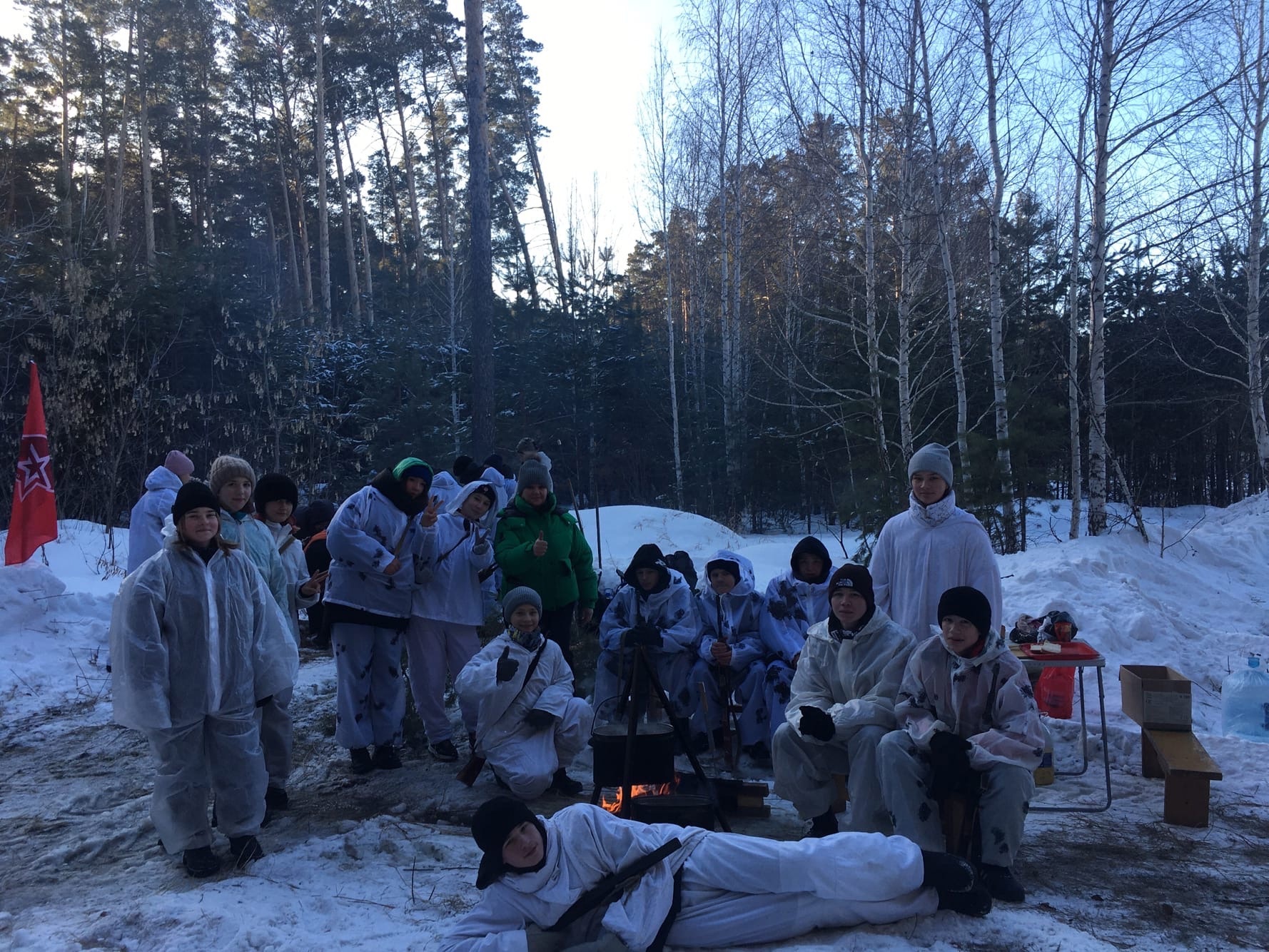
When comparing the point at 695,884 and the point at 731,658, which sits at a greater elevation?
the point at 731,658

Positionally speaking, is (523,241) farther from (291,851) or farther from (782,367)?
(291,851)

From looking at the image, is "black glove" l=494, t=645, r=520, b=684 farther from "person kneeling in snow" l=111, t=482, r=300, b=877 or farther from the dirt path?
"person kneeling in snow" l=111, t=482, r=300, b=877

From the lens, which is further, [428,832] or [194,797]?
[428,832]

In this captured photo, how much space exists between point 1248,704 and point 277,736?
595 cm

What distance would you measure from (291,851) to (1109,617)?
681cm

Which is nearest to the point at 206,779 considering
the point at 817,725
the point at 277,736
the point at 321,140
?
the point at 277,736

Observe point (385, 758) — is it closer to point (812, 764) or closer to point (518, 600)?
point (518, 600)

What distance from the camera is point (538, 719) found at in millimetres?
4906

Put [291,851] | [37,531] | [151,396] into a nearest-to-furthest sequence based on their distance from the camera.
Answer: [291,851]
[37,531]
[151,396]

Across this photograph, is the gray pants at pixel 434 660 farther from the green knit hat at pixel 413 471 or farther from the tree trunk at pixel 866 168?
the tree trunk at pixel 866 168

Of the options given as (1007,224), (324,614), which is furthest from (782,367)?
(324,614)

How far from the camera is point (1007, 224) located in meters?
15.7

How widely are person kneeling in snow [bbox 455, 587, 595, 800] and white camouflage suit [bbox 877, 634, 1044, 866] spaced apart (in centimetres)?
189

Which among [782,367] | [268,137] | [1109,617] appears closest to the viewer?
[1109,617]
